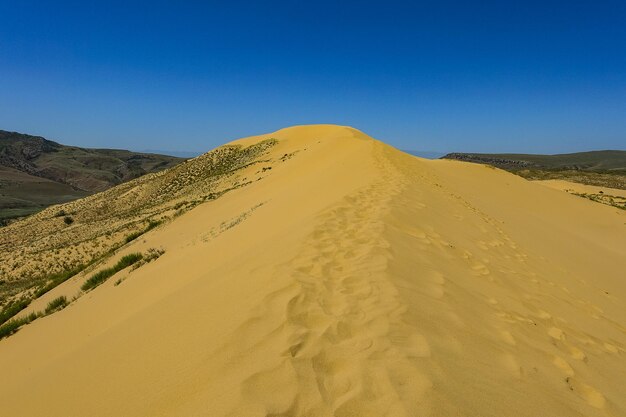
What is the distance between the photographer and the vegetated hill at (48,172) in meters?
83.1

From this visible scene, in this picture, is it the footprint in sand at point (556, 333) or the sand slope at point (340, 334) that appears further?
the footprint in sand at point (556, 333)

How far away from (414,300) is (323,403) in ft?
7.33

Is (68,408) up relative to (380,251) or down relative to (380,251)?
down

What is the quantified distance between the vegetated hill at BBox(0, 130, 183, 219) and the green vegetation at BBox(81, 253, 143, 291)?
2409 inches

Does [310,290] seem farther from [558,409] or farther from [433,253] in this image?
[433,253]

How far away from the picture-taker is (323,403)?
9.34 ft

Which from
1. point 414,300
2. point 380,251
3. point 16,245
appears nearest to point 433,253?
point 380,251

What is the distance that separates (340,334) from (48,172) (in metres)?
153

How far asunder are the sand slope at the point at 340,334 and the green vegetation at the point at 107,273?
1.74 meters

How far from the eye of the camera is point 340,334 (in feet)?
12.4

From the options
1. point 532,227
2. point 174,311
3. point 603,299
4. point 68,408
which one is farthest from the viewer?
point 532,227

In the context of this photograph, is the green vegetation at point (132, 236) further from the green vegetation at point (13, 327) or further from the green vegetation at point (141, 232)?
the green vegetation at point (13, 327)

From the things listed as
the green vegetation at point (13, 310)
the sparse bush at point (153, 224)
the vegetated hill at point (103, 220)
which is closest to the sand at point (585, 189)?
the vegetated hill at point (103, 220)

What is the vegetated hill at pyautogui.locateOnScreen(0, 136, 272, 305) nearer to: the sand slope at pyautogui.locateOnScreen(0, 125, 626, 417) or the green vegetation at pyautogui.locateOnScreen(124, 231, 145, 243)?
the green vegetation at pyautogui.locateOnScreen(124, 231, 145, 243)
